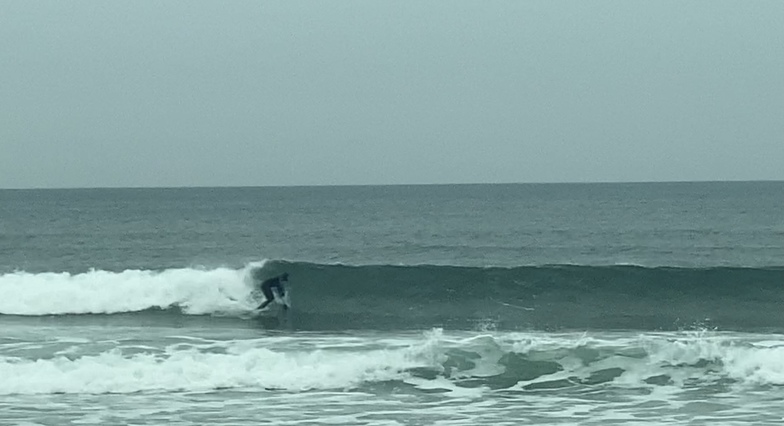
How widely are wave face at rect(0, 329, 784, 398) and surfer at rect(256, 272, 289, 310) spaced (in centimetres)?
613

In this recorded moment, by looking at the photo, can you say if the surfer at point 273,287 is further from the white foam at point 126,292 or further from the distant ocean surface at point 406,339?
the white foam at point 126,292

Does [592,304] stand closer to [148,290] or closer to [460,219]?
[148,290]

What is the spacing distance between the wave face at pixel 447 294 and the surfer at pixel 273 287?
0.67ft

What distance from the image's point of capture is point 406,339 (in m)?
16.1

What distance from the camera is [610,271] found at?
72.6ft

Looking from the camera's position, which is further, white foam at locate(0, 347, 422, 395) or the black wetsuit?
the black wetsuit

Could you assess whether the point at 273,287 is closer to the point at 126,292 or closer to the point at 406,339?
the point at 126,292

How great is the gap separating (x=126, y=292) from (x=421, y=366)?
1023cm

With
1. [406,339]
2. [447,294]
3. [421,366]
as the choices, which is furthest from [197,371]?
[447,294]

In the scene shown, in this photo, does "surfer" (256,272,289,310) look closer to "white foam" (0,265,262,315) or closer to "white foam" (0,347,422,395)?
"white foam" (0,265,262,315)

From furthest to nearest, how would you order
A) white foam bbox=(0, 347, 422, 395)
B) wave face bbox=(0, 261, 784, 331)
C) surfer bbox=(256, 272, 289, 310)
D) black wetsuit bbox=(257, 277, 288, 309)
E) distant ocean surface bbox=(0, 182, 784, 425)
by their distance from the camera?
black wetsuit bbox=(257, 277, 288, 309)
surfer bbox=(256, 272, 289, 310)
wave face bbox=(0, 261, 784, 331)
white foam bbox=(0, 347, 422, 395)
distant ocean surface bbox=(0, 182, 784, 425)

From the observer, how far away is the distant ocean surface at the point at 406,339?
12156 mm

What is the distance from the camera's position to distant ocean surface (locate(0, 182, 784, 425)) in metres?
12.2

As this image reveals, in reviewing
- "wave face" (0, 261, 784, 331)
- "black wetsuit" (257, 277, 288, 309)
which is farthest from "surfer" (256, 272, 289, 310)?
"wave face" (0, 261, 784, 331)
